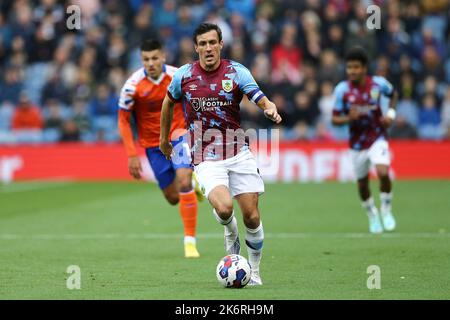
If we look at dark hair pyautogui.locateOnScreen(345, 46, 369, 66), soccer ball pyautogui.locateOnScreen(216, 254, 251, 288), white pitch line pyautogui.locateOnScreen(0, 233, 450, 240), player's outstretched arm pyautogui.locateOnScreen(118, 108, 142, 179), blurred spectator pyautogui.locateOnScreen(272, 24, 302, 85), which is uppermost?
blurred spectator pyautogui.locateOnScreen(272, 24, 302, 85)

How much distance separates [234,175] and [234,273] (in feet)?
3.30

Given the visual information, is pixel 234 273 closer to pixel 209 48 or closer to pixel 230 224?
pixel 230 224

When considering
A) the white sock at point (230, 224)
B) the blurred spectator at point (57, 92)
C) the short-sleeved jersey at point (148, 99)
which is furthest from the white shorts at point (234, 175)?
the blurred spectator at point (57, 92)

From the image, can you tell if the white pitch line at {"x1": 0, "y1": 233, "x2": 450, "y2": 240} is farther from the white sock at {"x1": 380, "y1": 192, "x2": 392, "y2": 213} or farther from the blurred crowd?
the blurred crowd

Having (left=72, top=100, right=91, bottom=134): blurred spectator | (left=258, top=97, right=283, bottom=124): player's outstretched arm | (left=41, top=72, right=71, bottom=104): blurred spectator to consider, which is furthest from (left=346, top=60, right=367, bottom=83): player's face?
(left=41, top=72, right=71, bottom=104): blurred spectator

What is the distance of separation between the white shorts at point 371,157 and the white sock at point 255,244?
4887 mm

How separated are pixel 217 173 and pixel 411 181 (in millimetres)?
13324

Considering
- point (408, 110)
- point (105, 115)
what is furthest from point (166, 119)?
point (105, 115)

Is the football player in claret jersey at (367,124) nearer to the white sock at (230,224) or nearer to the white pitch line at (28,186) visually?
the white sock at (230,224)

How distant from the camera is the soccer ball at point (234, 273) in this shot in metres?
8.38

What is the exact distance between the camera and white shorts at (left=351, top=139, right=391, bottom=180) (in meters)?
13.4

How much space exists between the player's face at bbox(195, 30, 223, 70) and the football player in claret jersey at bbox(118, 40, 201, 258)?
235 centimetres

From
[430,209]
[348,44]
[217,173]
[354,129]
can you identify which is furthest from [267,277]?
[348,44]
